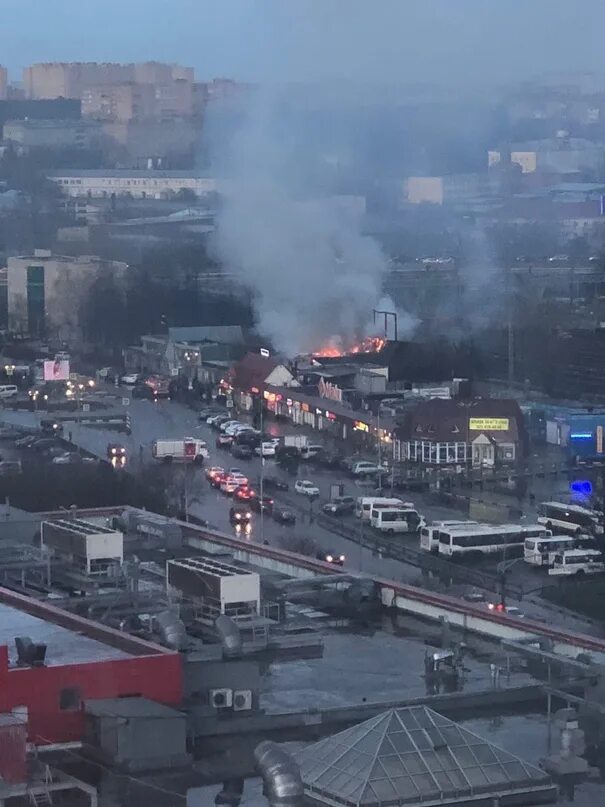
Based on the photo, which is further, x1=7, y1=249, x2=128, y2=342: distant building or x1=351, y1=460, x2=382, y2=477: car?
x1=7, y1=249, x2=128, y2=342: distant building

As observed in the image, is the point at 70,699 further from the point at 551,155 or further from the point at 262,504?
the point at 551,155

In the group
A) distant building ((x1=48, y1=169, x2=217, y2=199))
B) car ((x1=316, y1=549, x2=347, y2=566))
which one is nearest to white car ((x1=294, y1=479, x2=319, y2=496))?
car ((x1=316, y1=549, x2=347, y2=566))

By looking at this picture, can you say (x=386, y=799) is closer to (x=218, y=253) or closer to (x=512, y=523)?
(x=512, y=523)

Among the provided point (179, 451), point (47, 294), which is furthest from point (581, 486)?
point (47, 294)

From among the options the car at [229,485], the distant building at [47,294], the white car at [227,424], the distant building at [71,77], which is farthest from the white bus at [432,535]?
the distant building at [71,77]

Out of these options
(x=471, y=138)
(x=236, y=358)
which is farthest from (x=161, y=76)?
(x=236, y=358)

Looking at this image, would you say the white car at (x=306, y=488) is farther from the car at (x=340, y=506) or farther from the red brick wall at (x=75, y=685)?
the red brick wall at (x=75, y=685)

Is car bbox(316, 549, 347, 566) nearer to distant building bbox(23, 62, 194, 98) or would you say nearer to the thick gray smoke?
the thick gray smoke
